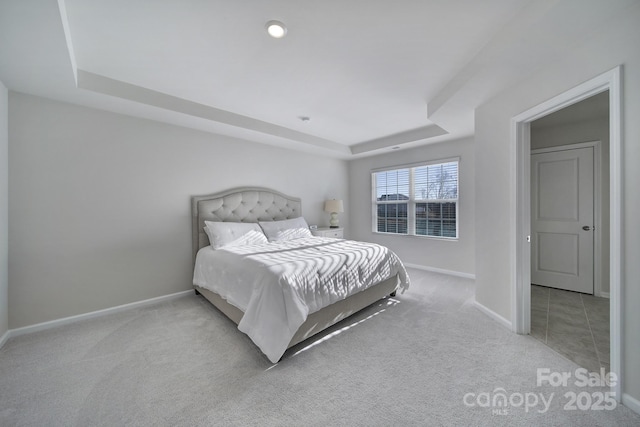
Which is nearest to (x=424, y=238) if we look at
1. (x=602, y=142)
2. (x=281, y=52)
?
(x=602, y=142)

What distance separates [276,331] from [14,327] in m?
2.62

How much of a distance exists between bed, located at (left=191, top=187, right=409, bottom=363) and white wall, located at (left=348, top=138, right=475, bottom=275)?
1476mm

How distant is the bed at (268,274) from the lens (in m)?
1.96

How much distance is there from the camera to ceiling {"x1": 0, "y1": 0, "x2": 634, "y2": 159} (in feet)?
5.10

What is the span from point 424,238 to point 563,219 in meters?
1.93

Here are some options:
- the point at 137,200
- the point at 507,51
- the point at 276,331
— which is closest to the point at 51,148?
the point at 137,200

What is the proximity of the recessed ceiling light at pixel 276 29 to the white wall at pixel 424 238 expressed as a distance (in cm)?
352

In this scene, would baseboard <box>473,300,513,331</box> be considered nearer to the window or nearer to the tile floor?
the tile floor

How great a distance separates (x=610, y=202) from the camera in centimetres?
150

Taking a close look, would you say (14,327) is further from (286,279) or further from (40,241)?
(286,279)

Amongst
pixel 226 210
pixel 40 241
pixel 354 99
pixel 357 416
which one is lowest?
pixel 357 416

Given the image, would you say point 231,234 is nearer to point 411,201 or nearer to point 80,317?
point 80,317

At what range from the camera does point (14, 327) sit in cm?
233

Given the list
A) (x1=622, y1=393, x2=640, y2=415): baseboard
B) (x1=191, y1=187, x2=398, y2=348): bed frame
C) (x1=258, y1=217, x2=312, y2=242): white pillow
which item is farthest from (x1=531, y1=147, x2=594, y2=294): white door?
(x1=258, y1=217, x2=312, y2=242): white pillow
